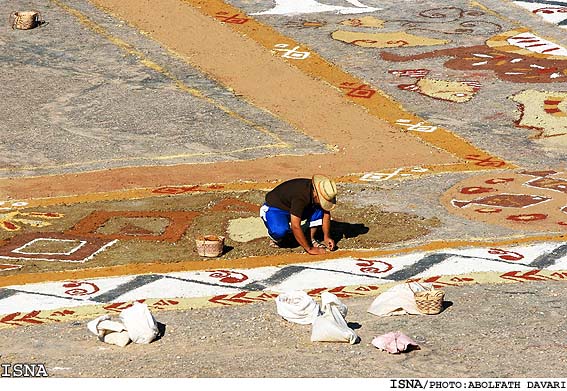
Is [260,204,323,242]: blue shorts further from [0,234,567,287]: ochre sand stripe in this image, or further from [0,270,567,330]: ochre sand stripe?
[0,270,567,330]: ochre sand stripe

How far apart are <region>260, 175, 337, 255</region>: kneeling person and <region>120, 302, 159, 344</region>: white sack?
3819 mm

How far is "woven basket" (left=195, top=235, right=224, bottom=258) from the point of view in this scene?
21.9 meters

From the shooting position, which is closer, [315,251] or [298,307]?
[298,307]

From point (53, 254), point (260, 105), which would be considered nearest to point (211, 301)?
point (53, 254)

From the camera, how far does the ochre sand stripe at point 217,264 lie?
21.2 meters

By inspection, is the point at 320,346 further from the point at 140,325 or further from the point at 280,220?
the point at 280,220

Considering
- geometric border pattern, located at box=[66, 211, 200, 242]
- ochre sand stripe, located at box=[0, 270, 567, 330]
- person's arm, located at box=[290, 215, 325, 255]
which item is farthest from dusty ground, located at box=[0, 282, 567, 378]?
geometric border pattern, located at box=[66, 211, 200, 242]

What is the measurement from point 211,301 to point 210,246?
2175 mm

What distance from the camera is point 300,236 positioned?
70.3 ft

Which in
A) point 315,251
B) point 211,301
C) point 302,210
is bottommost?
point 315,251

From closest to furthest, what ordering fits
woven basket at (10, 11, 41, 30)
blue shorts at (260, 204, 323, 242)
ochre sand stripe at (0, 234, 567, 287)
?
ochre sand stripe at (0, 234, 567, 287), blue shorts at (260, 204, 323, 242), woven basket at (10, 11, 41, 30)

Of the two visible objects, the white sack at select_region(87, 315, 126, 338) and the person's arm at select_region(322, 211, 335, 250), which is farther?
the person's arm at select_region(322, 211, 335, 250)

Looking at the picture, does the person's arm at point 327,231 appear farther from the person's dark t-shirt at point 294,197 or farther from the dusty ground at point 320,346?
the dusty ground at point 320,346

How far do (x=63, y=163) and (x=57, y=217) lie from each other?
4.21 m
